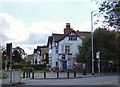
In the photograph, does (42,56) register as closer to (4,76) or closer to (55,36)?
(55,36)

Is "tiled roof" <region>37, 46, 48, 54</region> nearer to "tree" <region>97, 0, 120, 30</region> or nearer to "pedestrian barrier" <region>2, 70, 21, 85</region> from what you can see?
"pedestrian barrier" <region>2, 70, 21, 85</region>

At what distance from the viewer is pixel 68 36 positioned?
86.4 m

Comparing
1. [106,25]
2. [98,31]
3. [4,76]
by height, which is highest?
[98,31]

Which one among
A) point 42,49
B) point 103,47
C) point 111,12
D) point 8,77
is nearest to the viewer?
point 111,12

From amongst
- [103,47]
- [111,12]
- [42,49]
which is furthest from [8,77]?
[42,49]

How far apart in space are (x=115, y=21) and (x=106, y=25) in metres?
0.63

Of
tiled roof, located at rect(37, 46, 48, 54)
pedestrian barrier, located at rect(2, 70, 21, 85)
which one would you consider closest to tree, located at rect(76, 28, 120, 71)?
pedestrian barrier, located at rect(2, 70, 21, 85)

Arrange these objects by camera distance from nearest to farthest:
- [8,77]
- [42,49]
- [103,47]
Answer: [8,77] → [103,47] → [42,49]

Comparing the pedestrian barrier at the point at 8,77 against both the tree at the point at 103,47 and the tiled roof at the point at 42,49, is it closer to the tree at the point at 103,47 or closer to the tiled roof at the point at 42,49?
the tree at the point at 103,47

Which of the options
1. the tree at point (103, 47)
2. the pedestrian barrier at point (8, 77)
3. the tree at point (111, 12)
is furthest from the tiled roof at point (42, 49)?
the tree at point (111, 12)

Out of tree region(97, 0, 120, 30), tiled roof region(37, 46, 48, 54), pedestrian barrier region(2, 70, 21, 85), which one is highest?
tiled roof region(37, 46, 48, 54)

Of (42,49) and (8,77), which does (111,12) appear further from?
(42,49)

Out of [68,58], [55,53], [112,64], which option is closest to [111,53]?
[112,64]

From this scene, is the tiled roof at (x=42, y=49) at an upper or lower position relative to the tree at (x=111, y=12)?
upper
